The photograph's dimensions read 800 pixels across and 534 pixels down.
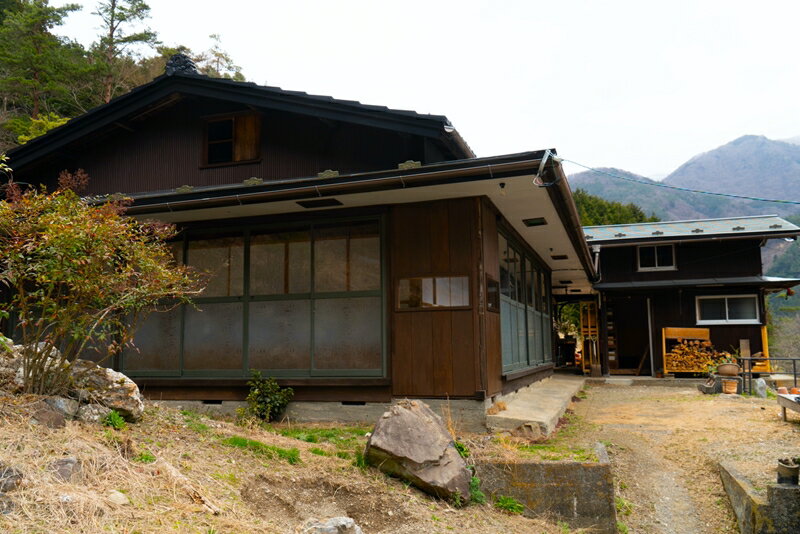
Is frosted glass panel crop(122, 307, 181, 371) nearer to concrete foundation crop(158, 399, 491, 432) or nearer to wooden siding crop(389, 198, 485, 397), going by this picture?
concrete foundation crop(158, 399, 491, 432)

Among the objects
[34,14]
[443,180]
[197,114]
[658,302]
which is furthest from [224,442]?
[34,14]

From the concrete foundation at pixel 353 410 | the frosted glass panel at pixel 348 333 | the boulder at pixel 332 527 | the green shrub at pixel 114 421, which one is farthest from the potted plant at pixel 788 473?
the green shrub at pixel 114 421

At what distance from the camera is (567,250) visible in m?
12.9

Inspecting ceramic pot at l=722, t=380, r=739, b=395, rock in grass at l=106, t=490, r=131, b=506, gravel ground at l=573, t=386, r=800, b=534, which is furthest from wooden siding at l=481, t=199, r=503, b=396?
ceramic pot at l=722, t=380, r=739, b=395

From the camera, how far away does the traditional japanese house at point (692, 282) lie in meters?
17.6

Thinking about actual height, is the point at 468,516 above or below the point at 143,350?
below

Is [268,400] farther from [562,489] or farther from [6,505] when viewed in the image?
[6,505]

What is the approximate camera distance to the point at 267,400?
7.73 m

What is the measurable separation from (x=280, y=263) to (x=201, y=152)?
2.52 m

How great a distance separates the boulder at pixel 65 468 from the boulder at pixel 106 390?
135cm

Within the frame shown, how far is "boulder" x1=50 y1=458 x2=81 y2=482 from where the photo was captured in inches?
146

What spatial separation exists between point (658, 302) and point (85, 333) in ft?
56.4

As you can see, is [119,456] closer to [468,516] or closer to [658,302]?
[468,516]

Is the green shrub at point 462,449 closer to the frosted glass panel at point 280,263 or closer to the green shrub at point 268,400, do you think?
the green shrub at point 268,400
